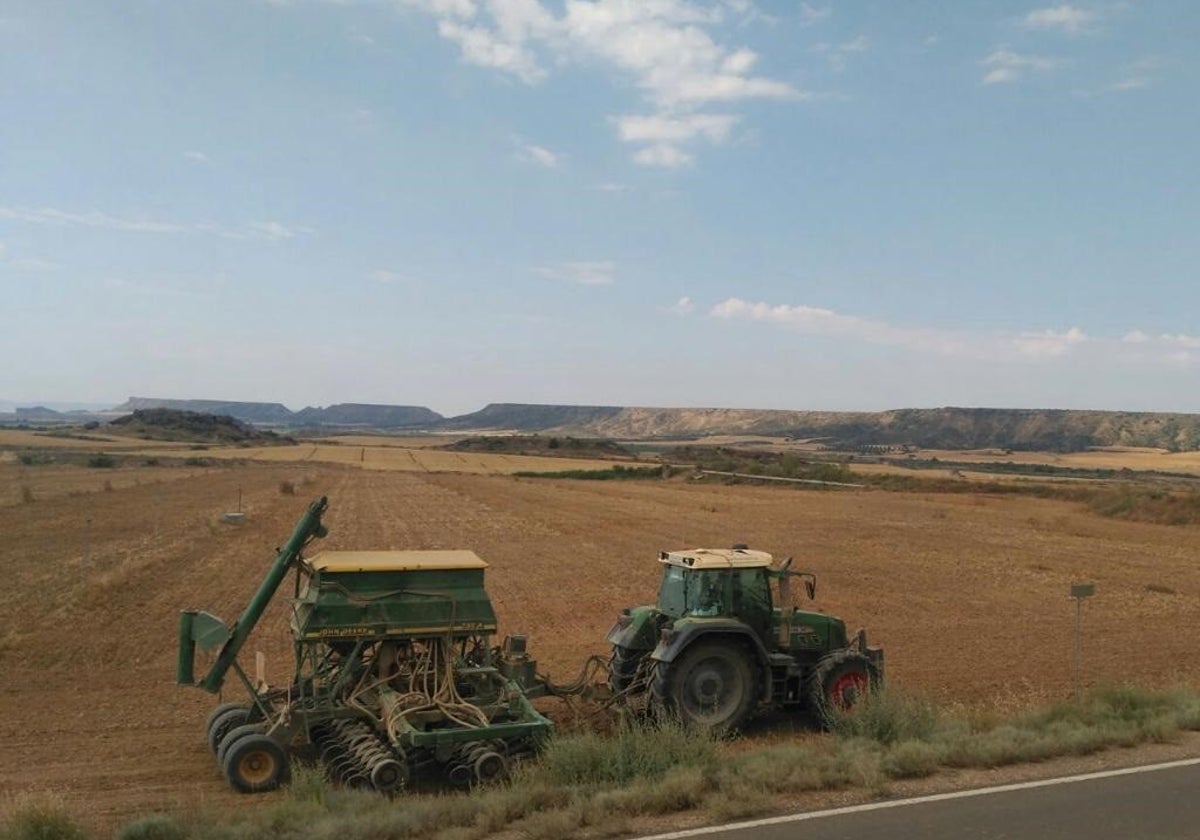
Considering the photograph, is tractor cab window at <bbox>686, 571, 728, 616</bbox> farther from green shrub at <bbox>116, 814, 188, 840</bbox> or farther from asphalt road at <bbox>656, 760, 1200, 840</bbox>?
green shrub at <bbox>116, 814, 188, 840</bbox>

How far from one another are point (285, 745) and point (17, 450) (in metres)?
101

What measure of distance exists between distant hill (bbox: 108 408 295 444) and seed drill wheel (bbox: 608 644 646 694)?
461 feet

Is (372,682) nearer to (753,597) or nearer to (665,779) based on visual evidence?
(665,779)

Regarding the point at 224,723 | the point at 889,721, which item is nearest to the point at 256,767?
the point at 224,723

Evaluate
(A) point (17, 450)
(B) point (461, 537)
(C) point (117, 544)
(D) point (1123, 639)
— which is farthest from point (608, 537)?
(A) point (17, 450)

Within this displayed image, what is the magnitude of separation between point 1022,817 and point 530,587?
16.0 meters

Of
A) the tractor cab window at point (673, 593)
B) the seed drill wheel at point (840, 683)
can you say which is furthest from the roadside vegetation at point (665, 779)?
the tractor cab window at point (673, 593)

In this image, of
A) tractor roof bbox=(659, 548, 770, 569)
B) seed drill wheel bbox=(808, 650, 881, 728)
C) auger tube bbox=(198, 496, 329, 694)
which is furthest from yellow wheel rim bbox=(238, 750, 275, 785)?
seed drill wheel bbox=(808, 650, 881, 728)

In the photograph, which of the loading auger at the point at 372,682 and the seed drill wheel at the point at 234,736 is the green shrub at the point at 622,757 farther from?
the seed drill wheel at the point at 234,736

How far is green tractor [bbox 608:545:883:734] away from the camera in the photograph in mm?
10727

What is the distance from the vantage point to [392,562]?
10.1 metres

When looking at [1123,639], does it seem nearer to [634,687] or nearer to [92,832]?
[634,687]

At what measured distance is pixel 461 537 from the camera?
33656mm

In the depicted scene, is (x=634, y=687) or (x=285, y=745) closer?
(x=285, y=745)
